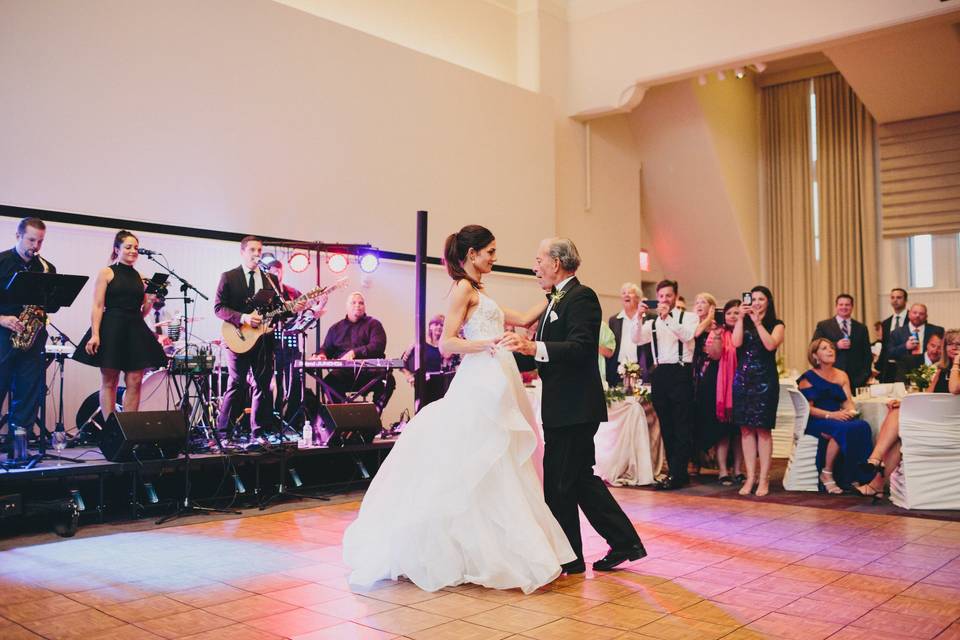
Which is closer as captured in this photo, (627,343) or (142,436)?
(142,436)

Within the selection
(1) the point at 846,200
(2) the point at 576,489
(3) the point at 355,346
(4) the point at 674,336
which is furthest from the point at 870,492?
(1) the point at 846,200

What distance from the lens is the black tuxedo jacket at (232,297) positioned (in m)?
7.09

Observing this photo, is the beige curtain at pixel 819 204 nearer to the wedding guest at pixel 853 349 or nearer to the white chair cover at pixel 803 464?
the wedding guest at pixel 853 349

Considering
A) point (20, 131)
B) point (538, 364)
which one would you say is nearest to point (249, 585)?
point (538, 364)

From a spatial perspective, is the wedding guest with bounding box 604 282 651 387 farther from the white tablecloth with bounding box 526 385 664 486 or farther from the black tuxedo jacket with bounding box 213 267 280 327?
the black tuxedo jacket with bounding box 213 267 280 327

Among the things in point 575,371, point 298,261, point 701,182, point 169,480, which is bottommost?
point 169,480

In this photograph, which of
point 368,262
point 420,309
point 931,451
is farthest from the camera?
point 368,262

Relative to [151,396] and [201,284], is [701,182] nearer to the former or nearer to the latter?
[201,284]

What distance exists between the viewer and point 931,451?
617 centimetres

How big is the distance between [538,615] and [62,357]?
17.3 ft

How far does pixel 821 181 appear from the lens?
1405 cm

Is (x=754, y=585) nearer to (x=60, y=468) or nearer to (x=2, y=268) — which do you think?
(x=60, y=468)

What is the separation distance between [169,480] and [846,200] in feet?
38.1

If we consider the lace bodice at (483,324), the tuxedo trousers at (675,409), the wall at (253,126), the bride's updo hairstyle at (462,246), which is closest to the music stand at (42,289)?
the wall at (253,126)
